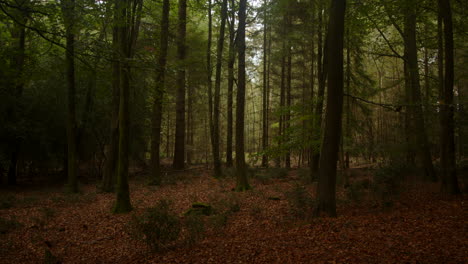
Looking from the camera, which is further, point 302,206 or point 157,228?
point 302,206

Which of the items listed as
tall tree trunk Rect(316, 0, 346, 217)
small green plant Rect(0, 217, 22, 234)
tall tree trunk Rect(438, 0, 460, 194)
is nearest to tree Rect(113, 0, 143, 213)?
small green plant Rect(0, 217, 22, 234)

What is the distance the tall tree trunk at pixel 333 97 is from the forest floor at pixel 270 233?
1157mm

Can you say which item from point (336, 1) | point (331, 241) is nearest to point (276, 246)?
point (331, 241)

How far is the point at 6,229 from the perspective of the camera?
7.57 metres

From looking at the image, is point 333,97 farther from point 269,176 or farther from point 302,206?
point 269,176

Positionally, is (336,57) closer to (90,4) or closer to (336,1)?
(336,1)

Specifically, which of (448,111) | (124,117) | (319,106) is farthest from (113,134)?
(448,111)

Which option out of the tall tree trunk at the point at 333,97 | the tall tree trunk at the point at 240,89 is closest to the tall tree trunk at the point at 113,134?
the tall tree trunk at the point at 240,89

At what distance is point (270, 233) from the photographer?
6.51 metres

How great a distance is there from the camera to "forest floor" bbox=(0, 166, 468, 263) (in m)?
4.91

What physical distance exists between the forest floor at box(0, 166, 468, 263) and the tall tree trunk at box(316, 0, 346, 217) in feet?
3.80

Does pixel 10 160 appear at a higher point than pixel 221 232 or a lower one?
higher

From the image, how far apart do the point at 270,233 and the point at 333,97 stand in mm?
3577

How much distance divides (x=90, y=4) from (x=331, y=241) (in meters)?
7.30
